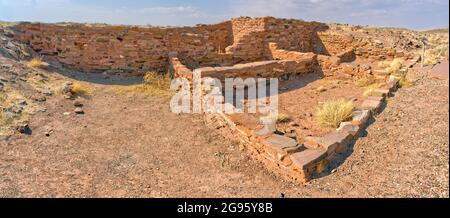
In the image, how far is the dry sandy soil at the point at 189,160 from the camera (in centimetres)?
434

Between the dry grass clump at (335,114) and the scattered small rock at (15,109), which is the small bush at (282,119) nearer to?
the dry grass clump at (335,114)

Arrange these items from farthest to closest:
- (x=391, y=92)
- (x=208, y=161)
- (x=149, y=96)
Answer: (x=149, y=96) → (x=391, y=92) → (x=208, y=161)

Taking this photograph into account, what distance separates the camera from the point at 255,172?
4.97m

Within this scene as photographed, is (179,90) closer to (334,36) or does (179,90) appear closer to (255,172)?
(255,172)

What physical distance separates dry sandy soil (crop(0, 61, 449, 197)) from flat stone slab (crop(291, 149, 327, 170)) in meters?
0.23

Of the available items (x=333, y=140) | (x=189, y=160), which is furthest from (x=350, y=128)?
(x=189, y=160)

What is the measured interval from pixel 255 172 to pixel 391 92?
4568 mm

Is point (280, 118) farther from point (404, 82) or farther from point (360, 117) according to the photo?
point (404, 82)

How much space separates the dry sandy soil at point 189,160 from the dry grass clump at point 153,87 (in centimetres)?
160

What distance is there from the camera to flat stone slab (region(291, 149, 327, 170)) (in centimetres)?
445

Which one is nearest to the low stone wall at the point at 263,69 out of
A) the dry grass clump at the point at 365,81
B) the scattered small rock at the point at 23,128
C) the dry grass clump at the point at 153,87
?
the dry grass clump at the point at 153,87

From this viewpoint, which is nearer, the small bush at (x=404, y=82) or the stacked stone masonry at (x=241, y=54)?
the stacked stone masonry at (x=241, y=54)

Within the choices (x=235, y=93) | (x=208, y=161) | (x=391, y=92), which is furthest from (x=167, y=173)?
(x=391, y=92)

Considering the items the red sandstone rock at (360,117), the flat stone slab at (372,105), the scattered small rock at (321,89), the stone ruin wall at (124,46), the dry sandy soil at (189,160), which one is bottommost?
the dry sandy soil at (189,160)
